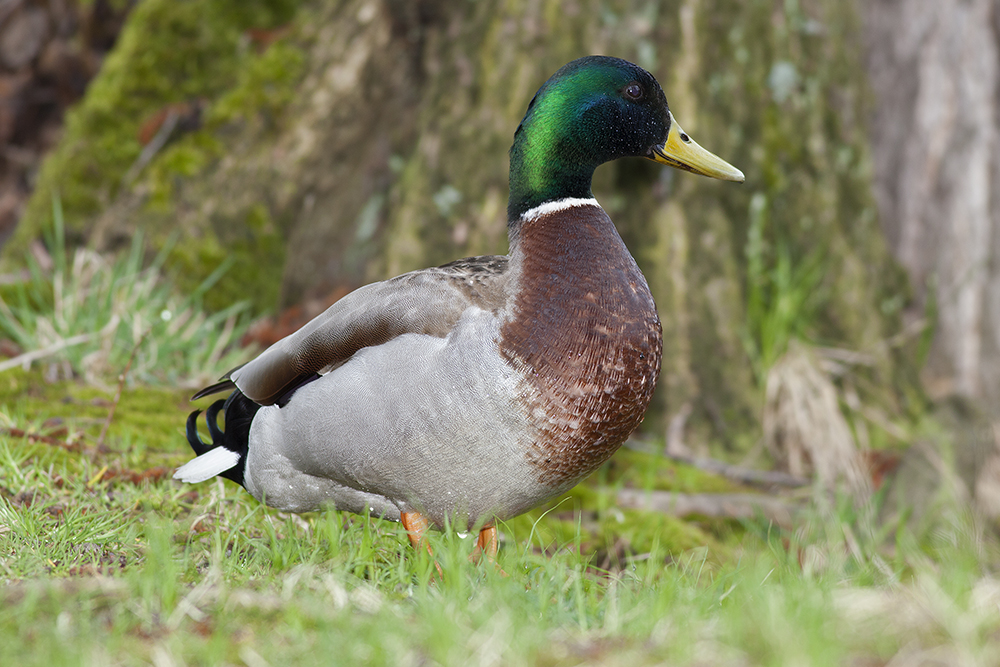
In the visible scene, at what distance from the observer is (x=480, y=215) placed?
4773 mm

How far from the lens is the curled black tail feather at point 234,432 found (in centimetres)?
322

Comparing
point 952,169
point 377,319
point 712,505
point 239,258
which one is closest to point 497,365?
point 377,319

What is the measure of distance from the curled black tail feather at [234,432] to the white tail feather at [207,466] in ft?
0.09

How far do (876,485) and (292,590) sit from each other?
3.41 m

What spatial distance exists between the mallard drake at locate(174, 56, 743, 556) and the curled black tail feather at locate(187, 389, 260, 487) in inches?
0.8

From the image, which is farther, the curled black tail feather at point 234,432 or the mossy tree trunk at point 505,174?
the mossy tree trunk at point 505,174

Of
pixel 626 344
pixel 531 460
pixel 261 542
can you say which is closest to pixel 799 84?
pixel 626 344

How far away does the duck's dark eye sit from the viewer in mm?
3092

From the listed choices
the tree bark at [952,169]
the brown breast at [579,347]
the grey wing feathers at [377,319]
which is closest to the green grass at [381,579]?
the brown breast at [579,347]

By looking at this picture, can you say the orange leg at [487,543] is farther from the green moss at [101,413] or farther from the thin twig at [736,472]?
the thin twig at [736,472]

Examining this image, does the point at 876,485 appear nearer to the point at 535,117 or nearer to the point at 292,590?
the point at 535,117

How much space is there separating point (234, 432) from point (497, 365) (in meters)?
1.10

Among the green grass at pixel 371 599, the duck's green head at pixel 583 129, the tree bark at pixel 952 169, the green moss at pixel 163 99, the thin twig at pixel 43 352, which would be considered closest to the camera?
the green grass at pixel 371 599

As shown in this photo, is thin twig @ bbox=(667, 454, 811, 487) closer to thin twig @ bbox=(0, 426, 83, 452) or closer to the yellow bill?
the yellow bill
